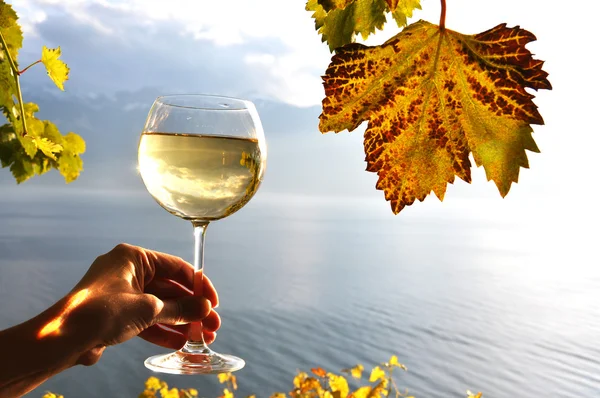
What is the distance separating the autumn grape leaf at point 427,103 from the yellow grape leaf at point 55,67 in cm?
104

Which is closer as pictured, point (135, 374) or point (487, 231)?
point (135, 374)

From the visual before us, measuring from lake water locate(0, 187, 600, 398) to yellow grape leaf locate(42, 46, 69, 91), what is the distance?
91.4 feet

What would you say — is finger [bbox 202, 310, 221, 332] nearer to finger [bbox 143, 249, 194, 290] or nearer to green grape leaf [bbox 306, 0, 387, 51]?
finger [bbox 143, 249, 194, 290]

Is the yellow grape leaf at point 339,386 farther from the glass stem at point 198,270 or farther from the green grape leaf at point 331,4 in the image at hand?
the green grape leaf at point 331,4

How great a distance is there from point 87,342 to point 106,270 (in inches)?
6.7

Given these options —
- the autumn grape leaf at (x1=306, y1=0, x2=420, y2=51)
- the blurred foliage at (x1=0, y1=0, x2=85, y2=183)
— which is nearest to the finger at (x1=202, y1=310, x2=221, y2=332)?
the blurred foliage at (x1=0, y1=0, x2=85, y2=183)

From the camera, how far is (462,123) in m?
0.37

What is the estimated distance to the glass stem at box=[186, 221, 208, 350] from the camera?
3.39 feet

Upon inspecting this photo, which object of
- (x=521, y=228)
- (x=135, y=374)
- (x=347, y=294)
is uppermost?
(x=521, y=228)

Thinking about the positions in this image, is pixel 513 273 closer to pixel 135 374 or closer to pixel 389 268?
pixel 389 268

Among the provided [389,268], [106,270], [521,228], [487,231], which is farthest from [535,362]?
[521,228]

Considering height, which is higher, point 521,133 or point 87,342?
point 521,133

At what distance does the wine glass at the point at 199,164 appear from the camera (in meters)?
0.99

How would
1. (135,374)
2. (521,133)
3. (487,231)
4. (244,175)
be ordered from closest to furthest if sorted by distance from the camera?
(521,133), (244,175), (135,374), (487,231)
